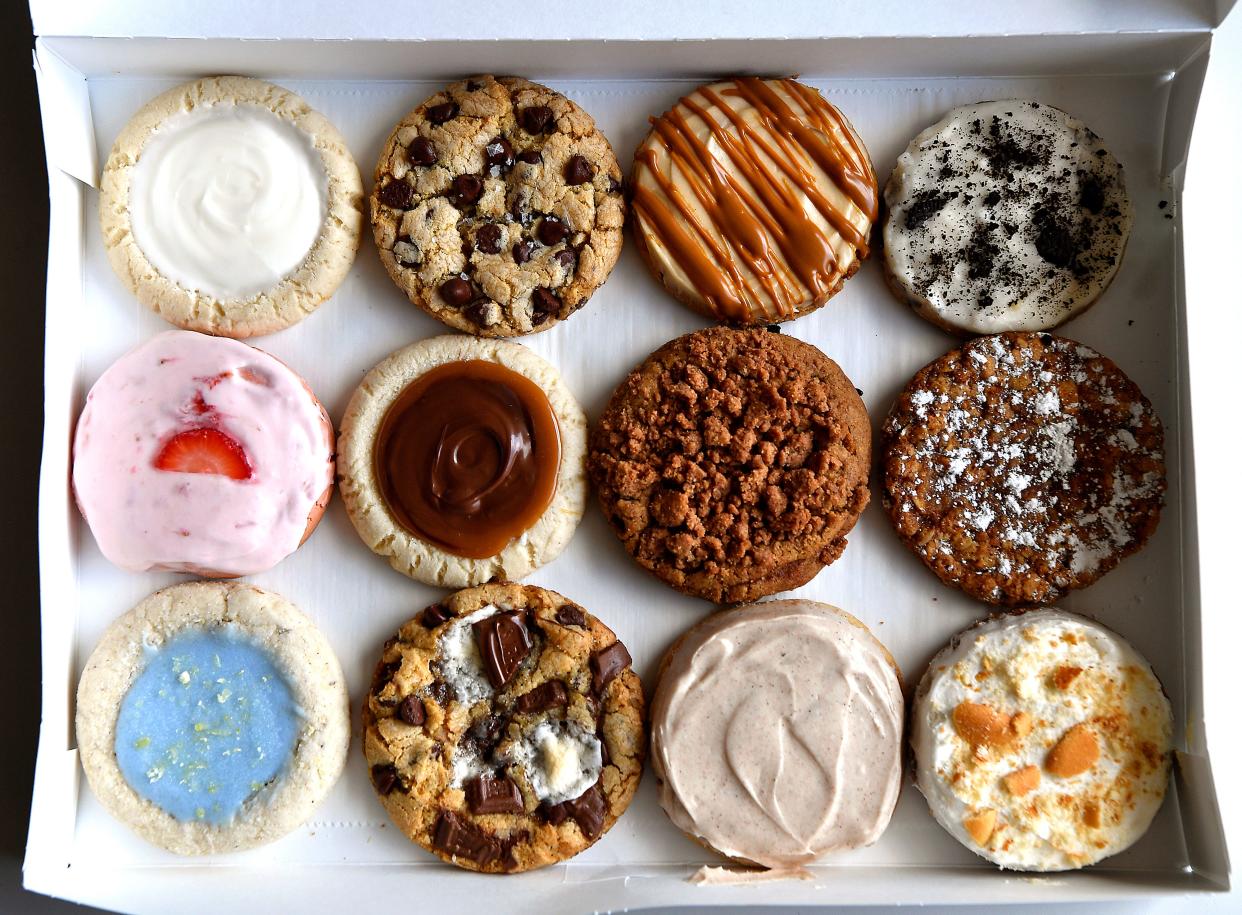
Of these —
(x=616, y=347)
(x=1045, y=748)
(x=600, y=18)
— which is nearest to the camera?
(x=600, y=18)

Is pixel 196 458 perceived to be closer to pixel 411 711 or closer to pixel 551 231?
pixel 411 711

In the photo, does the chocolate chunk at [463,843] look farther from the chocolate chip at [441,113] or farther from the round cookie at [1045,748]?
the chocolate chip at [441,113]

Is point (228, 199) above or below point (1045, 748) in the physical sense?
above

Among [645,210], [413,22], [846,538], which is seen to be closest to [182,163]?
[413,22]

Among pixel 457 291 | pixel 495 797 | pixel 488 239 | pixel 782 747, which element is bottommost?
pixel 495 797

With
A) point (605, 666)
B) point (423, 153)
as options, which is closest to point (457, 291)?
point (423, 153)

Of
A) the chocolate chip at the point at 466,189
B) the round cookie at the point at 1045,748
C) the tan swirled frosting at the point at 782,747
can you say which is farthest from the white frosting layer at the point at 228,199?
the round cookie at the point at 1045,748
